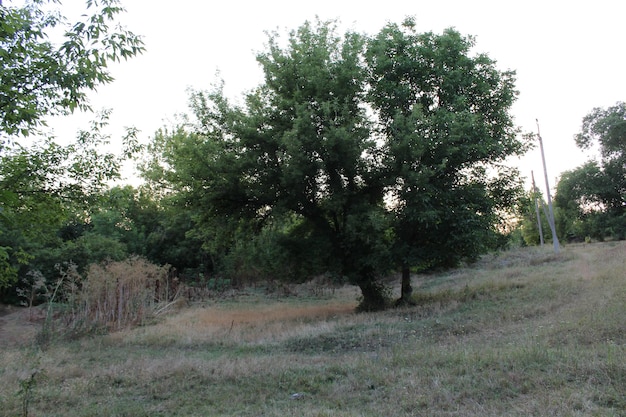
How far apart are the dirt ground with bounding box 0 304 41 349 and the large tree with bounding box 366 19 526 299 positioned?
1339cm

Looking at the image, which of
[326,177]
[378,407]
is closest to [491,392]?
[378,407]

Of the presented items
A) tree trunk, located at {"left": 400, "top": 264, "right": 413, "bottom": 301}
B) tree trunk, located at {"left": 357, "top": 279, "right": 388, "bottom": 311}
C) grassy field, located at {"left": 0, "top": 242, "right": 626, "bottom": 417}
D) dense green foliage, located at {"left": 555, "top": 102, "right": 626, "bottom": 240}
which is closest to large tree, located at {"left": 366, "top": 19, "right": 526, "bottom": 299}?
tree trunk, located at {"left": 400, "top": 264, "right": 413, "bottom": 301}

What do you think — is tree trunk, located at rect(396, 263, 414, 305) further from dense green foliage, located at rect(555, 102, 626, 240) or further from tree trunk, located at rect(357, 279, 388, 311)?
dense green foliage, located at rect(555, 102, 626, 240)

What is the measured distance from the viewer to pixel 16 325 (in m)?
19.7

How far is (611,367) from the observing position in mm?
6070

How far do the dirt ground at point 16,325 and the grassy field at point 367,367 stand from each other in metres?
2.30

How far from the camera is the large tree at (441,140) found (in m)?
14.2

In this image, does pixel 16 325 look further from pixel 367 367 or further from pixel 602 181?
pixel 602 181

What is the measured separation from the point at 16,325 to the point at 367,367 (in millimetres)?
18954

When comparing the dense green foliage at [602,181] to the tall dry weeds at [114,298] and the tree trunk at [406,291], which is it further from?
the tall dry weeds at [114,298]

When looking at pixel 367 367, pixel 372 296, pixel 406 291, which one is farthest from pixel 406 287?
pixel 367 367

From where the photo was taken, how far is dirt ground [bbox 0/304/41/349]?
48.3 ft

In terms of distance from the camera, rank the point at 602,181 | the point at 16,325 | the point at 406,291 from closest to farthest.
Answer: the point at 406,291 < the point at 16,325 < the point at 602,181

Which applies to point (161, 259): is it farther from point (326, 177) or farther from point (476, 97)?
point (476, 97)
